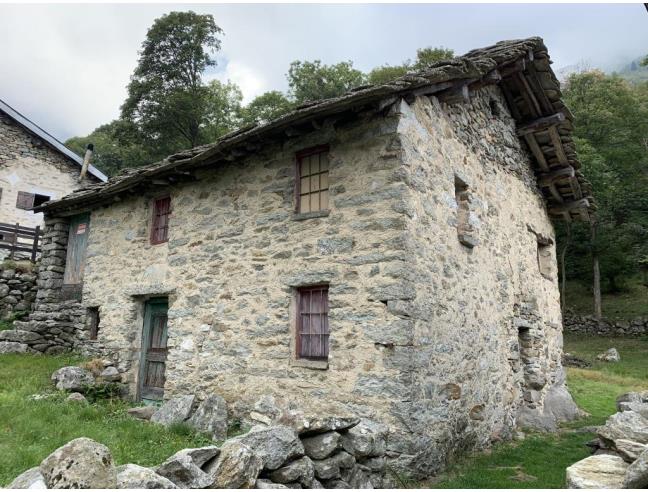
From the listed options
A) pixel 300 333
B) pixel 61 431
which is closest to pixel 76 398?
pixel 61 431

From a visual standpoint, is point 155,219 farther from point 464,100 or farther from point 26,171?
point 26,171

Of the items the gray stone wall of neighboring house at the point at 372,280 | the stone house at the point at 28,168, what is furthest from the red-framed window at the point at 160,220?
the stone house at the point at 28,168

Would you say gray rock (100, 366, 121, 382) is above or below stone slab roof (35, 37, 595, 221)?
below

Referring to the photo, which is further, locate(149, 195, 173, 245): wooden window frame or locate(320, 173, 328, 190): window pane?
locate(149, 195, 173, 245): wooden window frame

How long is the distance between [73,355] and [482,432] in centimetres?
852

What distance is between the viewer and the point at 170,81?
85.5 feet

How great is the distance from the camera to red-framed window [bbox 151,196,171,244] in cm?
952

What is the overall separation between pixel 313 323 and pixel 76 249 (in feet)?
25.2

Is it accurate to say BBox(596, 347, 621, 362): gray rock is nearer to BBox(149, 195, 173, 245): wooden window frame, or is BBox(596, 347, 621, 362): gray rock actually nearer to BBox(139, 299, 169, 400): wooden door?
BBox(139, 299, 169, 400): wooden door

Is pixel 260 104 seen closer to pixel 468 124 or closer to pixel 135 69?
pixel 135 69

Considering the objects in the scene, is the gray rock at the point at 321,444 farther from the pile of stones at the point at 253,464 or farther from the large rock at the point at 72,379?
the large rock at the point at 72,379

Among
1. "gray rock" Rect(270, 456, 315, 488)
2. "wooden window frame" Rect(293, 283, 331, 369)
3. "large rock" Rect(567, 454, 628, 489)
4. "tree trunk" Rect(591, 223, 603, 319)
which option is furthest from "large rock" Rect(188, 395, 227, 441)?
"tree trunk" Rect(591, 223, 603, 319)

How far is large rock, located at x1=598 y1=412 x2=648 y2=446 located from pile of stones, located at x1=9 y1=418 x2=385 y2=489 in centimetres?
263

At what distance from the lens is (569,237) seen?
77.0ft
